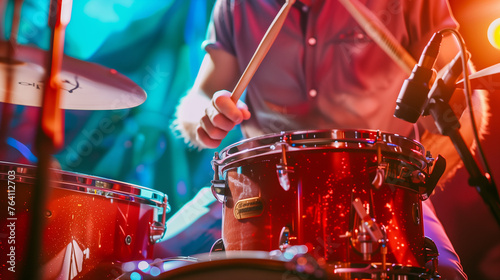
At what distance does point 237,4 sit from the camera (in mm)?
2396

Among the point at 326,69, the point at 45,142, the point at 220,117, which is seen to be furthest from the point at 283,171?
the point at 326,69

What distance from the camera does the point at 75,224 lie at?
4.48ft

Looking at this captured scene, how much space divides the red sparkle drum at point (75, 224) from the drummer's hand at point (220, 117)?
0.32m

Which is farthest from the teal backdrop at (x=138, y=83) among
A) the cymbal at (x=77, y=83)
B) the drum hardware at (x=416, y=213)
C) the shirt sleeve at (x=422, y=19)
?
the drum hardware at (x=416, y=213)

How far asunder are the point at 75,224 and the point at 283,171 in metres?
0.66

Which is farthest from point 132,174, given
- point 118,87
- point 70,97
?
point 118,87

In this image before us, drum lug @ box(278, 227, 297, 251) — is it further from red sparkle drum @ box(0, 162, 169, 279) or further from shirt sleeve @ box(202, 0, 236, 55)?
shirt sleeve @ box(202, 0, 236, 55)

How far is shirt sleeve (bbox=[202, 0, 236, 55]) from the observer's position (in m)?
2.41

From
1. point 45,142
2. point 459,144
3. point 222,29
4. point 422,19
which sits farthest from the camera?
point 222,29

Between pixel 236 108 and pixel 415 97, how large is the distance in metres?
0.59

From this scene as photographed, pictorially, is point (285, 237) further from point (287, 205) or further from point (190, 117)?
point (190, 117)

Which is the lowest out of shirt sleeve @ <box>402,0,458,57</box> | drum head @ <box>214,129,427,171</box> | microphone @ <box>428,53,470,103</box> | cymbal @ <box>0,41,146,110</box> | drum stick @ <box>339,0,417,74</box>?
drum head @ <box>214,129,427,171</box>

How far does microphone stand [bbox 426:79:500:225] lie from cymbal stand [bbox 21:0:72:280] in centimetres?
79

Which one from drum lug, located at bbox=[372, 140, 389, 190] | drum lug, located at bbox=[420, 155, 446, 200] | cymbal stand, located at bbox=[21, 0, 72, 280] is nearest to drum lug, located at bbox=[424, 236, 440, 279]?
drum lug, located at bbox=[420, 155, 446, 200]
